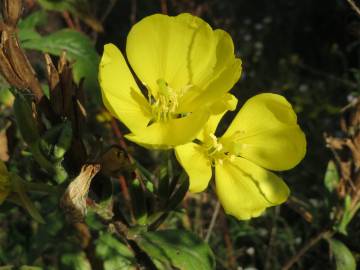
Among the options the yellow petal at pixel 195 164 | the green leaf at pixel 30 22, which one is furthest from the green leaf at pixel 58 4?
the yellow petal at pixel 195 164

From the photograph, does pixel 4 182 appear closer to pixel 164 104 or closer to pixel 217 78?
pixel 164 104

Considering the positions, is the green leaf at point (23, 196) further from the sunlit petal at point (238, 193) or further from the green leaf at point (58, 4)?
the green leaf at point (58, 4)

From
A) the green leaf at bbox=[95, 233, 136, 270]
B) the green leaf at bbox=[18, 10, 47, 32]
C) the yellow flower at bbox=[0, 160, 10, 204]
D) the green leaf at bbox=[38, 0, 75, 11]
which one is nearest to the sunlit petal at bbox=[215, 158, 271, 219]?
the green leaf at bbox=[95, 233, 136, 270]

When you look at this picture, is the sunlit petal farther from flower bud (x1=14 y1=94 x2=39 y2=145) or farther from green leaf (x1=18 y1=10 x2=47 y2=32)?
green leaf (x1=18 y1=10 x2=47 y2=32)

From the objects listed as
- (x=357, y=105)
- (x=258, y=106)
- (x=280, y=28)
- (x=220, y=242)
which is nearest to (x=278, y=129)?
(x=258, y=106)

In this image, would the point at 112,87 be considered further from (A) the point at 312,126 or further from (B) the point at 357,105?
(A) the point at 312,126
